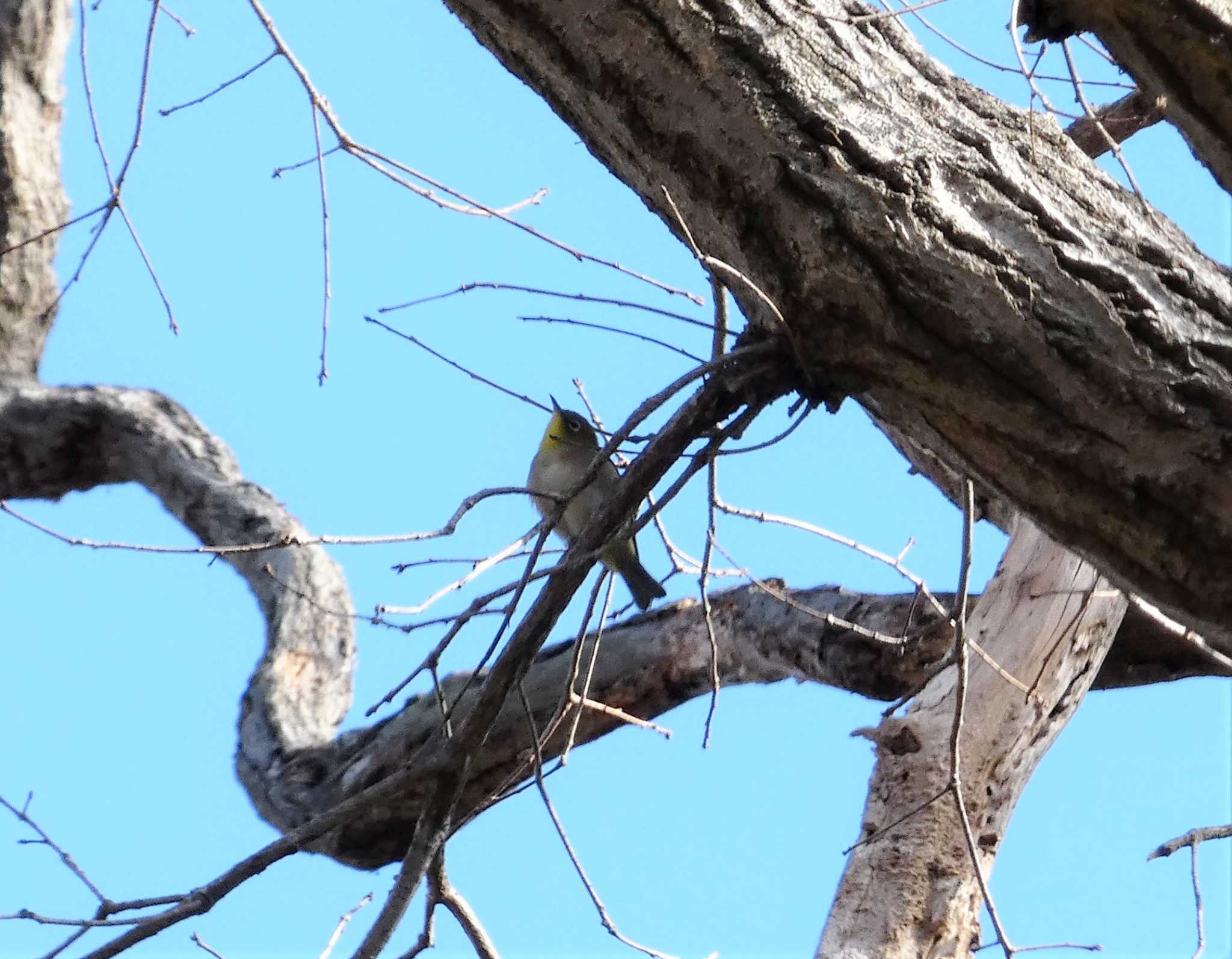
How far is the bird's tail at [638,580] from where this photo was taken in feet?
16.1

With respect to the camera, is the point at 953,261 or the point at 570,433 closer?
the point at 953,261

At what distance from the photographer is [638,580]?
499 cm

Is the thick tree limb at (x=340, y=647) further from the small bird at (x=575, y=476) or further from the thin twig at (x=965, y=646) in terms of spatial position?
the thin twig at (x=965, y=646)

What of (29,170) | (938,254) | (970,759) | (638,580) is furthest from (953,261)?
(29,170)

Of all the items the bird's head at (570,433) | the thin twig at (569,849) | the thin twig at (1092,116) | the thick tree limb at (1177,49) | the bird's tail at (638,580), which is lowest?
the thin twig at (569,849)

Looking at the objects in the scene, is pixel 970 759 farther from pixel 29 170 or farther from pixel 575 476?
pixel 29 170

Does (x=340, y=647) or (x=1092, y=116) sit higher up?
(x=340, y=647)

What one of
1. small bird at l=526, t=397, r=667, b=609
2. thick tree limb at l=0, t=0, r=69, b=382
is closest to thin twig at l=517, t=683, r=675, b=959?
small bird at l=526, t=397, r=667, b=609

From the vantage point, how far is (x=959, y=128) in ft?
5.34

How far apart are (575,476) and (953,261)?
369 cm

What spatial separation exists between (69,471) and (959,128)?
14.5ft

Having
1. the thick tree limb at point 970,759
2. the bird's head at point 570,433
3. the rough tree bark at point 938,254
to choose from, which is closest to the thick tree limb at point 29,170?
the bird's head at point 570,433

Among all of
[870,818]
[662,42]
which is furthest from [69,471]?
[662,42]

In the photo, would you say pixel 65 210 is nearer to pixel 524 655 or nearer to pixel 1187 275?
pixel 524 655
